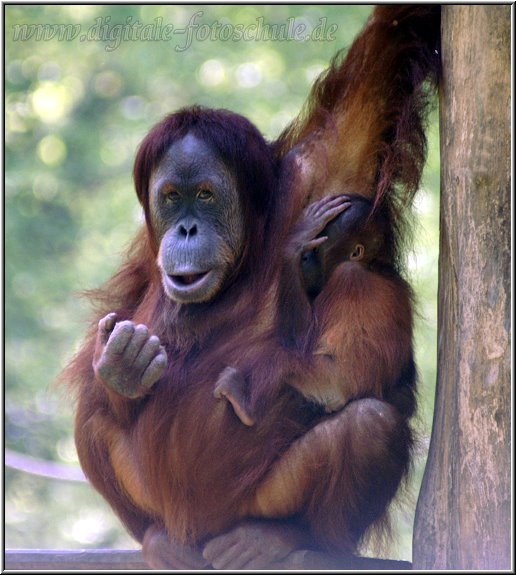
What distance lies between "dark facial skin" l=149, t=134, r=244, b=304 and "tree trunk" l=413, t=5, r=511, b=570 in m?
0.73

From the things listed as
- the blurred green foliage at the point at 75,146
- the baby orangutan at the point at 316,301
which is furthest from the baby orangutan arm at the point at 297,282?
the blurred green foliage at the point at 75,146

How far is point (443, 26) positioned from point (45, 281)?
5438 millimetres

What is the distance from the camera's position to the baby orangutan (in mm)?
3008

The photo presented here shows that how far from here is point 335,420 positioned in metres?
2.95

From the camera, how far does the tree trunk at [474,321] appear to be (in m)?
2.67

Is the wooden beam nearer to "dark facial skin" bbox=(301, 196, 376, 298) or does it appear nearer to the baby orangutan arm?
the baby orangutan arm

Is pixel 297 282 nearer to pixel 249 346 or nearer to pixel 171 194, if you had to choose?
pixel 249 346

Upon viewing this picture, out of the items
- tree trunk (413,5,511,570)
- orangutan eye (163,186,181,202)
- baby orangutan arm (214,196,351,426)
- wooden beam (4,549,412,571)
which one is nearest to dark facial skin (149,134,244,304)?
orangutan eye (163,186,181,202)

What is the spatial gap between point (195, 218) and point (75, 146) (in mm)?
5248

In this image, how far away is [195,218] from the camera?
10.5ft

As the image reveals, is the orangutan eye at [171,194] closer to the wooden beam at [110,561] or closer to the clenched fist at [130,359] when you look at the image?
the clenched fist at [130,359]

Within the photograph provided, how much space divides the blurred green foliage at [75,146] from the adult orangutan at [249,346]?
4105 mm

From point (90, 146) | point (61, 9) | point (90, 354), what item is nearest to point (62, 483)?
point (90, 146)

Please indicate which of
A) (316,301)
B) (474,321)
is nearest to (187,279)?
(316,301)
